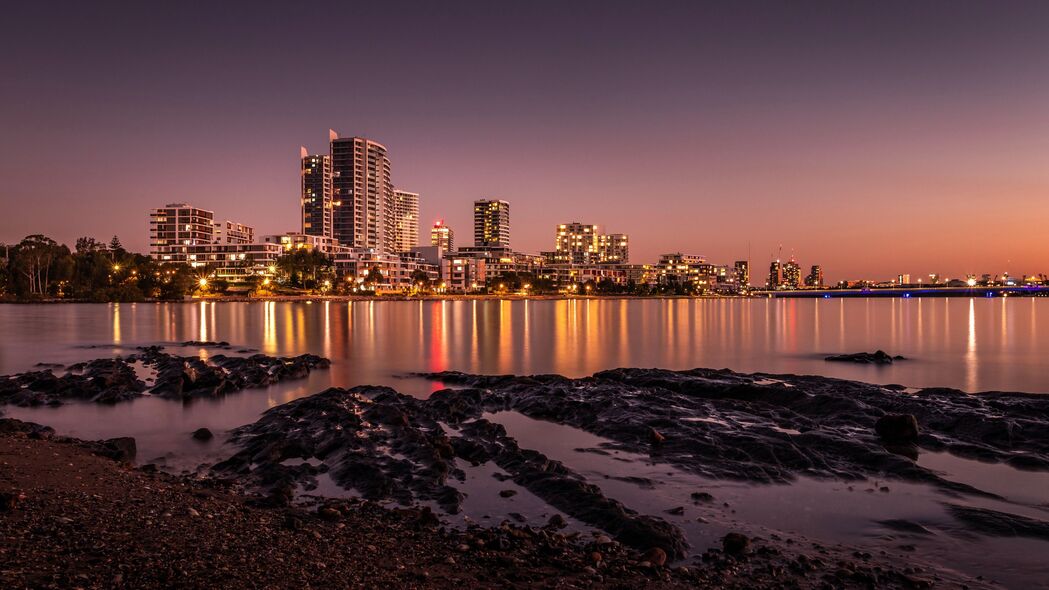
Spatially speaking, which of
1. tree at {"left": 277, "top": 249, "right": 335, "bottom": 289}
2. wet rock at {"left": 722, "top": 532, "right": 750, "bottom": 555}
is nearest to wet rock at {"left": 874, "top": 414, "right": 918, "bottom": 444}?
wet rock at {"left": 722, "top": 532, "right": 750, "bottom": 555}

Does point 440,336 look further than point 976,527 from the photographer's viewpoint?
Yes

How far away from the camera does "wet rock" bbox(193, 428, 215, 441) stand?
15688 mm

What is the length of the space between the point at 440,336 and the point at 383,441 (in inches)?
1660

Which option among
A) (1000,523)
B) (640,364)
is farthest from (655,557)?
(640,364)

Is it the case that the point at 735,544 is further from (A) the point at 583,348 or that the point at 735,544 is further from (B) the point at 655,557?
(A) the point at 583,348

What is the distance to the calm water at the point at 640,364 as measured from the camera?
33.1 ft

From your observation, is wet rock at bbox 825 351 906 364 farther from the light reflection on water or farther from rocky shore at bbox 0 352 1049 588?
rocky shore at bbox 0 352 1049 588

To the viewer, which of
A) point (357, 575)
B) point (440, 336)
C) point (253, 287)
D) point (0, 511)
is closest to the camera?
point (357, 575)

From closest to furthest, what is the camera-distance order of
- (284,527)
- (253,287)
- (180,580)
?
(180,580), (284,527), (253,287)

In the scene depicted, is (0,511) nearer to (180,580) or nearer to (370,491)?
(180,580)

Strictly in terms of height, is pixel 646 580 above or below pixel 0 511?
below

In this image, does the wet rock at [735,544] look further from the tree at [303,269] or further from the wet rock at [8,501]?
the tree at [303,269]

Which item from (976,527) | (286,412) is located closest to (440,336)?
(286,412)

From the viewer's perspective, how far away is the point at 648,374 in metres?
26.5
